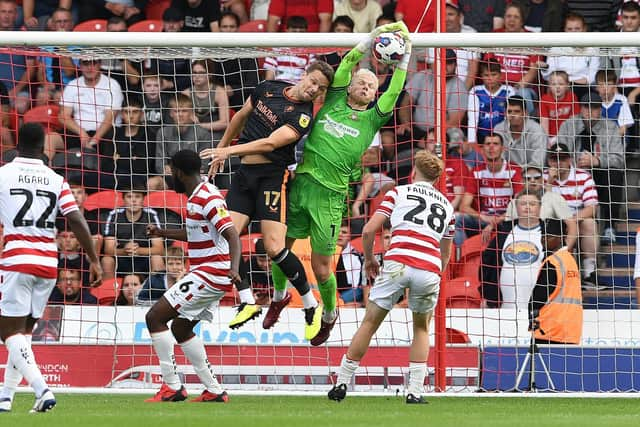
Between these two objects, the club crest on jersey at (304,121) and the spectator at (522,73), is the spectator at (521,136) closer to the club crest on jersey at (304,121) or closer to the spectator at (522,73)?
the spectator at (522,73)

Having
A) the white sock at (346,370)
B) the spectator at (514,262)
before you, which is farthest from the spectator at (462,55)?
the white sock at (346,370)

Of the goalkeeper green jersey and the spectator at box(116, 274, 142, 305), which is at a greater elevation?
the goalkeeper green jersey

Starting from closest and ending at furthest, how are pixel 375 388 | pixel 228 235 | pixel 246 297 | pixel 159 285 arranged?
pixel 228 235 → pixel 246 297 → pixel 375 388 → pixel 159 285

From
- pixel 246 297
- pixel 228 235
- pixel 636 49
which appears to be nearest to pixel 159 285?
pixel 246 297

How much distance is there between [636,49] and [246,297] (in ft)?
17.1

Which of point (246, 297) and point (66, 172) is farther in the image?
point (66, 172)

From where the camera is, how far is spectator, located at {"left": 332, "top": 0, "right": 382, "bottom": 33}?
18.0 m

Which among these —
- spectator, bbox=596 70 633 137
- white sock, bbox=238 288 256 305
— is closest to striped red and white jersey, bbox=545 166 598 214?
spectator, bbox=596 70 633 137

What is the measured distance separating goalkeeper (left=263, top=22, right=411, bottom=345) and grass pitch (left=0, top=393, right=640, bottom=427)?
1133 millimetres

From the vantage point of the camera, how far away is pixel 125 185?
15188 millimetres

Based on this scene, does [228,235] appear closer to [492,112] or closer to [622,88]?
[492,112]

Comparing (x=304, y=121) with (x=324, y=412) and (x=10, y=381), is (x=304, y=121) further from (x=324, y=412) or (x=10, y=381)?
(x=10, y=381)

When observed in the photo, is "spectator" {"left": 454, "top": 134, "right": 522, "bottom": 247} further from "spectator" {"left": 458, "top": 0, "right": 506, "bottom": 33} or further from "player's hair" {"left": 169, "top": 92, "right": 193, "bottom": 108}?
"player's hair" {"left": 169, "top": 92, "right": 193, "bottom": 108}

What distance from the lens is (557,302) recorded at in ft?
45.3
